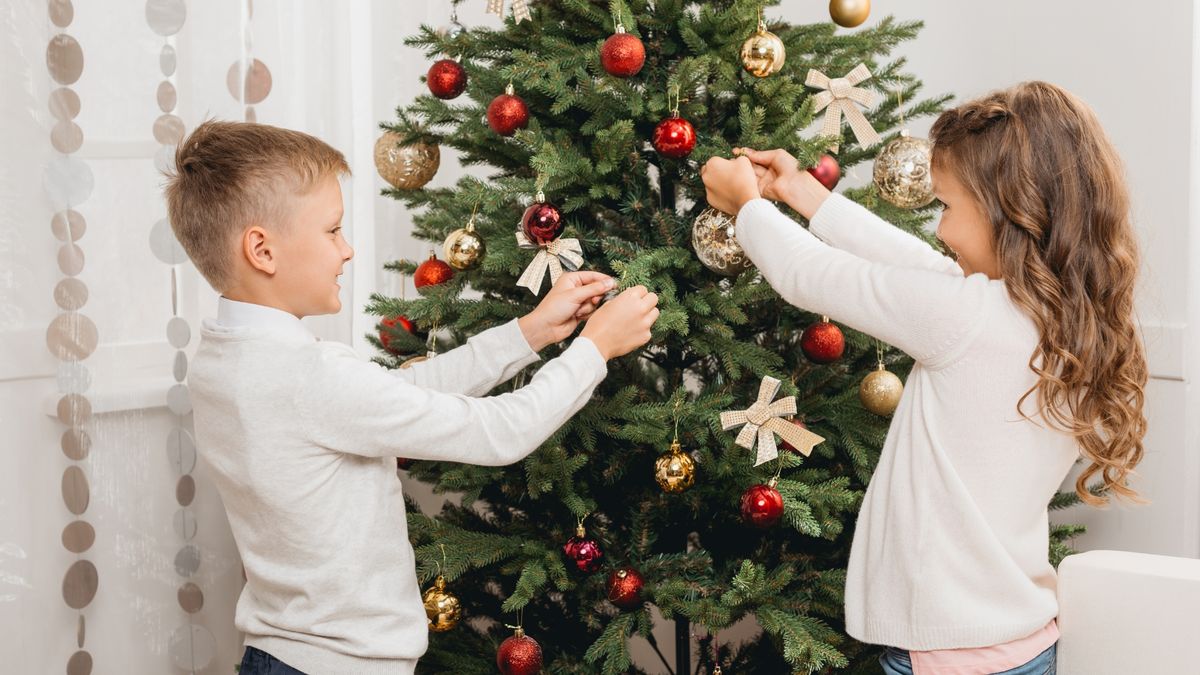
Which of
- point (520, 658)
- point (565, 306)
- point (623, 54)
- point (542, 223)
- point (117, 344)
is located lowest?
point (520, 658)

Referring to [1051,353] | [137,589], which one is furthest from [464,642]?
[1051,353]

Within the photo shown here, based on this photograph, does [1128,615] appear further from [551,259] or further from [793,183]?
[551,259]

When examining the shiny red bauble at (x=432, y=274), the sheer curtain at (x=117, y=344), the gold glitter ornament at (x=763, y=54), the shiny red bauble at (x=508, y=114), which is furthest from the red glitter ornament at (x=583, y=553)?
the sheer curtain at (x=117, y=344)

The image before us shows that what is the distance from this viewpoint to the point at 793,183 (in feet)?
4.89

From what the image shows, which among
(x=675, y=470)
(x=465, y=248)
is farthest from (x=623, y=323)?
(x=465, y=248)

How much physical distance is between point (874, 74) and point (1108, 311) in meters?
0.58

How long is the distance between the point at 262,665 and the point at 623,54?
0.95m

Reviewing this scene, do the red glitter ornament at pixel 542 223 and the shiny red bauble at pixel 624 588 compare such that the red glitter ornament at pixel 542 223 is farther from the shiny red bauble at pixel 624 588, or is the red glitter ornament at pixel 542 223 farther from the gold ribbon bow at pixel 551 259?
the shiny red bauble at pixel 624 588

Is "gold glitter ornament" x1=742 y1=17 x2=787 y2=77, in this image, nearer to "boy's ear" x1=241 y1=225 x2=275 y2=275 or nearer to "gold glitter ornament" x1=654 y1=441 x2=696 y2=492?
"gold glitter ornament" x1=654 y1=441 x2=696 y2=492

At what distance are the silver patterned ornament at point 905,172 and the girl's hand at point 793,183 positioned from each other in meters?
0.15

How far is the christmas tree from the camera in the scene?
1507 mm

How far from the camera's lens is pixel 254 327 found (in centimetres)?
133

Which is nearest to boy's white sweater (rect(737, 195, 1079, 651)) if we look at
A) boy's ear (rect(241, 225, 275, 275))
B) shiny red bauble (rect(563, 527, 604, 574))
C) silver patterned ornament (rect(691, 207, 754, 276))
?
silver patterned ornament (rect(691, 207, 754, 276))

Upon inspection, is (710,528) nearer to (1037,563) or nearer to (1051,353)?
(1037,563)
